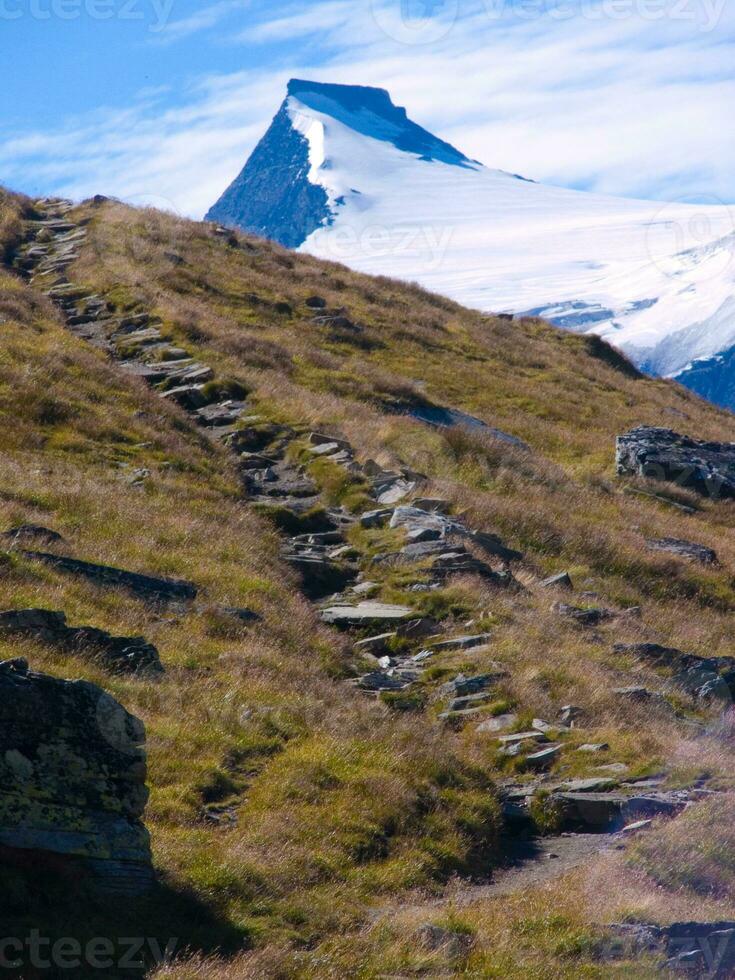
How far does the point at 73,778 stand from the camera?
874cm

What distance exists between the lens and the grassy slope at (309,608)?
9602 mm

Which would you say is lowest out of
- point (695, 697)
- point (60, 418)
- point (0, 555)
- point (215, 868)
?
point (695, 697)

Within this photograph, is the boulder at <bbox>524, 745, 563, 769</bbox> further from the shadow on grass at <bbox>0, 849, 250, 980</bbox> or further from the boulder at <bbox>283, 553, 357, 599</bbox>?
the boulder at <bbox>283, 553, 357, 599</bbox>

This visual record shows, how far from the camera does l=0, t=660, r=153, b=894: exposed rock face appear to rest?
8.36 meters

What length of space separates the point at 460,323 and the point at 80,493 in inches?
1340

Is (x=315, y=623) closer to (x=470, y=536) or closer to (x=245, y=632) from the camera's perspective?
(x=245, y=632)

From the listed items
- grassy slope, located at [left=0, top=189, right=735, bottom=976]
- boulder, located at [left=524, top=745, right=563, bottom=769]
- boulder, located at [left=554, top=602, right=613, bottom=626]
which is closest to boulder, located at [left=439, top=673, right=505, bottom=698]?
grassy slope, located at [left=0, top=189, right=735, bottom=976]

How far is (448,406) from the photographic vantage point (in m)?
35.6

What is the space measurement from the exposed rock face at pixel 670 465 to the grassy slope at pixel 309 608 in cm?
79

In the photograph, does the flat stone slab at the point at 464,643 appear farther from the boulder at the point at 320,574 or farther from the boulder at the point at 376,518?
the boulder at the point at 376,518

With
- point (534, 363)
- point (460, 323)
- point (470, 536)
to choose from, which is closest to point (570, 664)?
point (470, 536)

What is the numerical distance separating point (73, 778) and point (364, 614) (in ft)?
30.4

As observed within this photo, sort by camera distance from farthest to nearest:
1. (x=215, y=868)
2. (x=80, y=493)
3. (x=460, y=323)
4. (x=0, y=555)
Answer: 1. (x=460, y=323)
2. (x=80, y=493)
3. (x=0, y=555)
4. (x=215, y=868)

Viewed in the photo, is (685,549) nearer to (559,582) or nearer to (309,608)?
(559,582)
